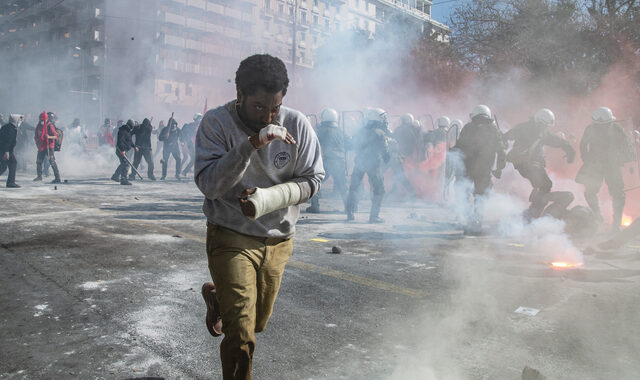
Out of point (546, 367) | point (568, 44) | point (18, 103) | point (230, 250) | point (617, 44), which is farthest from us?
point (18, 103)

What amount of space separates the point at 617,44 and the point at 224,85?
23.6 metres

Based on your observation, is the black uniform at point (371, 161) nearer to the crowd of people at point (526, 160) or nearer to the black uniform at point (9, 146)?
the crowd of people at point (526, 160)

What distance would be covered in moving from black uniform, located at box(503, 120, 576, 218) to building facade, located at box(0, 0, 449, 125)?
13.4m

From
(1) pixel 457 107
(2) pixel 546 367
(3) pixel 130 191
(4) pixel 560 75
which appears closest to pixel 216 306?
(2) pixel 546 367

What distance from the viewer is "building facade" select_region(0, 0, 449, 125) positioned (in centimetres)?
2198

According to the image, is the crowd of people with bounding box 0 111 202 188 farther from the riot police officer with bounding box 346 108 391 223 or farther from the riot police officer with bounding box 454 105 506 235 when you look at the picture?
the riot police officer with bounding box 454 105 506 235

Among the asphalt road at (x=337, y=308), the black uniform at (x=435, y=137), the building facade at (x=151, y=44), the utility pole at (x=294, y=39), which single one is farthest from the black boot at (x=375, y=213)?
the utility pole at (x=294, y=39)

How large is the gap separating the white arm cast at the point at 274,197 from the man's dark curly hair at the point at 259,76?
1.27 ft

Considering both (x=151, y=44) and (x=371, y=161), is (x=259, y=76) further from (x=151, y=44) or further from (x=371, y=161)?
(x=151, y=44)

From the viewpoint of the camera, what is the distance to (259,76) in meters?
1.91

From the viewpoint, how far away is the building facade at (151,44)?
21984 mm

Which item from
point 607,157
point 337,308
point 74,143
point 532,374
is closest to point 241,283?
point 532,374

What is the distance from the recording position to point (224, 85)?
108ft

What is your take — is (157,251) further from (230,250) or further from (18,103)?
Answer: (18,103)
